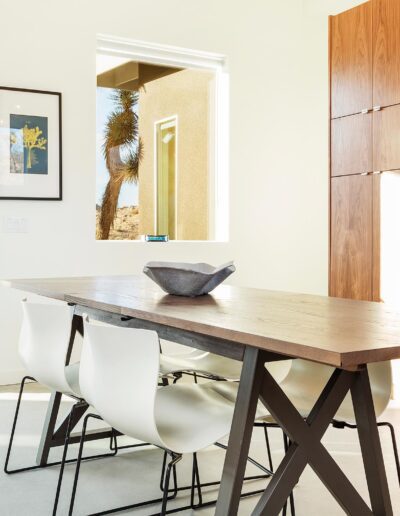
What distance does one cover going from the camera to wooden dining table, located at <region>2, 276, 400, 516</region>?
4.93ft

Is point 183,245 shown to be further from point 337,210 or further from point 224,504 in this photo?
point 224,504

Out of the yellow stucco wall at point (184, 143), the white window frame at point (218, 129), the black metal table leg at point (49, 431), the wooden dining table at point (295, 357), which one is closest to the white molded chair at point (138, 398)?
the wooden dining table at point (295, 357)

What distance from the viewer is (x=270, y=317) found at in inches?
76.0

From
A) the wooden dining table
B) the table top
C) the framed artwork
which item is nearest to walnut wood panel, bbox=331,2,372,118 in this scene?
the framed artwork

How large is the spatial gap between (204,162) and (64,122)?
4.17ft

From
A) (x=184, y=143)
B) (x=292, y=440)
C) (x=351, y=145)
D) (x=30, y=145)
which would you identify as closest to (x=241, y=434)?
(x=292, y=440)

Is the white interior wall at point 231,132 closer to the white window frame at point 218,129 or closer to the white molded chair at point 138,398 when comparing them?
the white window frame at point 218,129

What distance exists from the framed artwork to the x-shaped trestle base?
3.38 metres

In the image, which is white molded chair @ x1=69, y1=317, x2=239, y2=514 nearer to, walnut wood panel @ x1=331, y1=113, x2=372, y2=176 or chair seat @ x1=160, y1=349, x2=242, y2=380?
chair seat @ x1=160, y1=349, x2=242, y2=380

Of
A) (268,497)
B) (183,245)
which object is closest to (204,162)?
(183,245)

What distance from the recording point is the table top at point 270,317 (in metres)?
1.44

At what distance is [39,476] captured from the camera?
289 centimetres

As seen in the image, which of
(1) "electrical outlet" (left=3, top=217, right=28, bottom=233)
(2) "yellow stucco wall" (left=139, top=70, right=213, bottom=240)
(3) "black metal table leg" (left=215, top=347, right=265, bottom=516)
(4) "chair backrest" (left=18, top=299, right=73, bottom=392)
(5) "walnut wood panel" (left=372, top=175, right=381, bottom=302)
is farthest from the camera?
(2) "yellow stucco wall" (left=139, top=70, right=213, bottom=240)

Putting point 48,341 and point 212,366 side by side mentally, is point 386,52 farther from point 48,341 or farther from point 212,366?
point 48,341
